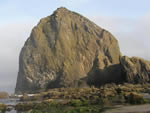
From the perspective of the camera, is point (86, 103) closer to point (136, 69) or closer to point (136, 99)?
point (136, 99)

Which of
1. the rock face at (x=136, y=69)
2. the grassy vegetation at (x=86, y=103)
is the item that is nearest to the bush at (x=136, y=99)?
the grassy vegetation at (x=86, y=103)

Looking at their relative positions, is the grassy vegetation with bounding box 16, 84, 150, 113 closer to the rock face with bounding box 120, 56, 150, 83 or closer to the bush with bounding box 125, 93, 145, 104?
the bush with bounding box 125, 93, 145, 104

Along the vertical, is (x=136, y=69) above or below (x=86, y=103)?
above

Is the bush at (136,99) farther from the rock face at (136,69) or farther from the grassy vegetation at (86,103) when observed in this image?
the rock face at (136,69)

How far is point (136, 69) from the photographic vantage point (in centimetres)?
11106

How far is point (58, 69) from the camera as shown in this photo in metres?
194

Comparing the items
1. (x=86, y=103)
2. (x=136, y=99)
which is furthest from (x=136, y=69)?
(x=136, y=99)

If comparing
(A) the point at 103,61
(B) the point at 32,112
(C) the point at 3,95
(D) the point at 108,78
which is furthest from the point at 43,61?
(B) the point at 32,112

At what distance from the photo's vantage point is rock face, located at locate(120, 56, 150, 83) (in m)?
107

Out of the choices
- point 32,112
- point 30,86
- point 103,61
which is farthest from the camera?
point 30,86

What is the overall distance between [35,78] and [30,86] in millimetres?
6865

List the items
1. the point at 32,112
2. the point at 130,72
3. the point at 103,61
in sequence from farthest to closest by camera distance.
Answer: the point at 103,61 → the point at 130,72 → the point at 32,112

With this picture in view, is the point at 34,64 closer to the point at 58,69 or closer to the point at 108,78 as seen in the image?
the point at 58,69

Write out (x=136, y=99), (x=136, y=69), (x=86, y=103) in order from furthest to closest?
(x=136, y=69), (x=86, y=103), (x=136, y=99)
